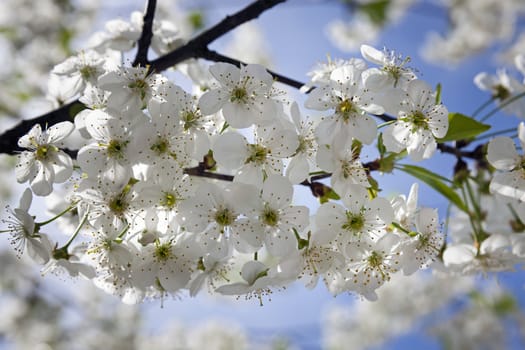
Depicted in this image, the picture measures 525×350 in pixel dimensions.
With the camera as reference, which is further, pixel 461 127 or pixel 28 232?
pixel 461 127

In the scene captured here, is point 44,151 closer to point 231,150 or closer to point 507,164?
point 231,150

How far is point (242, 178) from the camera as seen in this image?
1.31m

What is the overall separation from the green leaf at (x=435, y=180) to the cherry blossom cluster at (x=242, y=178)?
7.0 inches

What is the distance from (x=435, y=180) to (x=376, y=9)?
200 inches

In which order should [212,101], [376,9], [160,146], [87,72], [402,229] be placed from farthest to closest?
[376,9]
[87,72]
[402,229]
[212,101]
[160,146]

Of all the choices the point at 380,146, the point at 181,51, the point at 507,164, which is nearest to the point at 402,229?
the point at 380,146

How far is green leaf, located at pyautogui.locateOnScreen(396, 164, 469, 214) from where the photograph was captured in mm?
1634

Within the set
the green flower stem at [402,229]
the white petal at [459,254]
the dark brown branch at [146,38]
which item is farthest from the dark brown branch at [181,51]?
the white petal at [459,254]

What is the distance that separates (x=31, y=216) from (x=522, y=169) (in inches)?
62.1

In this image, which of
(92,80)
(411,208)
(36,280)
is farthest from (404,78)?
(36,280)

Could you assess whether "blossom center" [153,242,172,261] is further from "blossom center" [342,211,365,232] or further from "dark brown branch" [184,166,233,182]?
"blossom center" [342,211,365,232]

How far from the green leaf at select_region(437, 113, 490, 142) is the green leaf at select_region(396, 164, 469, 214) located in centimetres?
13

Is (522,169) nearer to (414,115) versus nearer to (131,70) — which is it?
(414,115)

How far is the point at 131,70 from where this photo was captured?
1.36m
